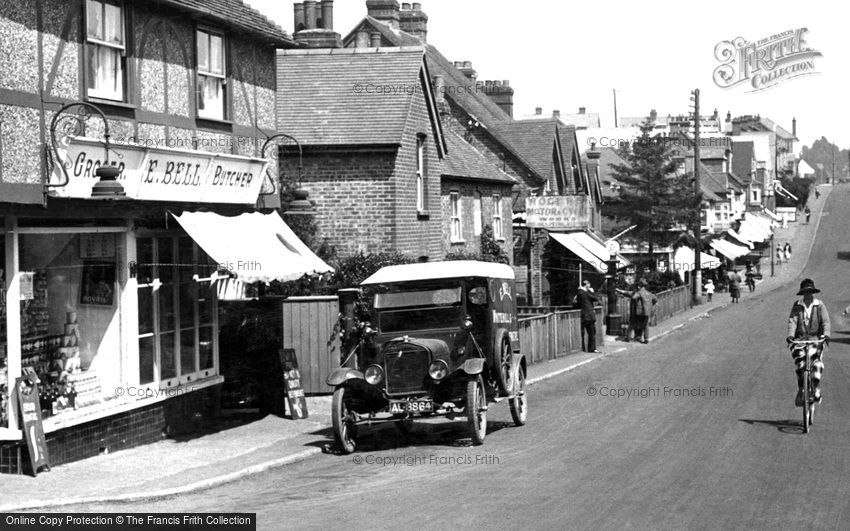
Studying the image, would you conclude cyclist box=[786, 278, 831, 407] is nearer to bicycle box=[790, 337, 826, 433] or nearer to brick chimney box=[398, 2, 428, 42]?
bicycle box=[790, 337, 826, 433]

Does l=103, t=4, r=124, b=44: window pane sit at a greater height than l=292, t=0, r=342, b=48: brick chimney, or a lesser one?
lesser

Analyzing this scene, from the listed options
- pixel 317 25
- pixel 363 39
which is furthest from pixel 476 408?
pixel 363 39

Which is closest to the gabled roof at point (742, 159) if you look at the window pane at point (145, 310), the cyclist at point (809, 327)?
the cyclist at point (809, 327)

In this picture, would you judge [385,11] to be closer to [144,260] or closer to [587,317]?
[587,317]

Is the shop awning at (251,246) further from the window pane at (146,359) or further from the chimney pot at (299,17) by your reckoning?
the chimney pot at (299,17)

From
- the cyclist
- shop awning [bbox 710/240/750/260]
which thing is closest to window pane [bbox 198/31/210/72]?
the cyclist

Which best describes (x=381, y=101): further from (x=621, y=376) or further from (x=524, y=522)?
(x=524, y=522)

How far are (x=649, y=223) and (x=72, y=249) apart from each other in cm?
4627

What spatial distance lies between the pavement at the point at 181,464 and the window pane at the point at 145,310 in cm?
165

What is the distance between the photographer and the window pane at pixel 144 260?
15.3 m

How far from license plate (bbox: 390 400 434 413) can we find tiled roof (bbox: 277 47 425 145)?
39.0ft

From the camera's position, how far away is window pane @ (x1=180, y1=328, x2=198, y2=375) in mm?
16656

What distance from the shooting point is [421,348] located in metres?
14.2

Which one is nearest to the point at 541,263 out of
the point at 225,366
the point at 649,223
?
the point at 649,223
